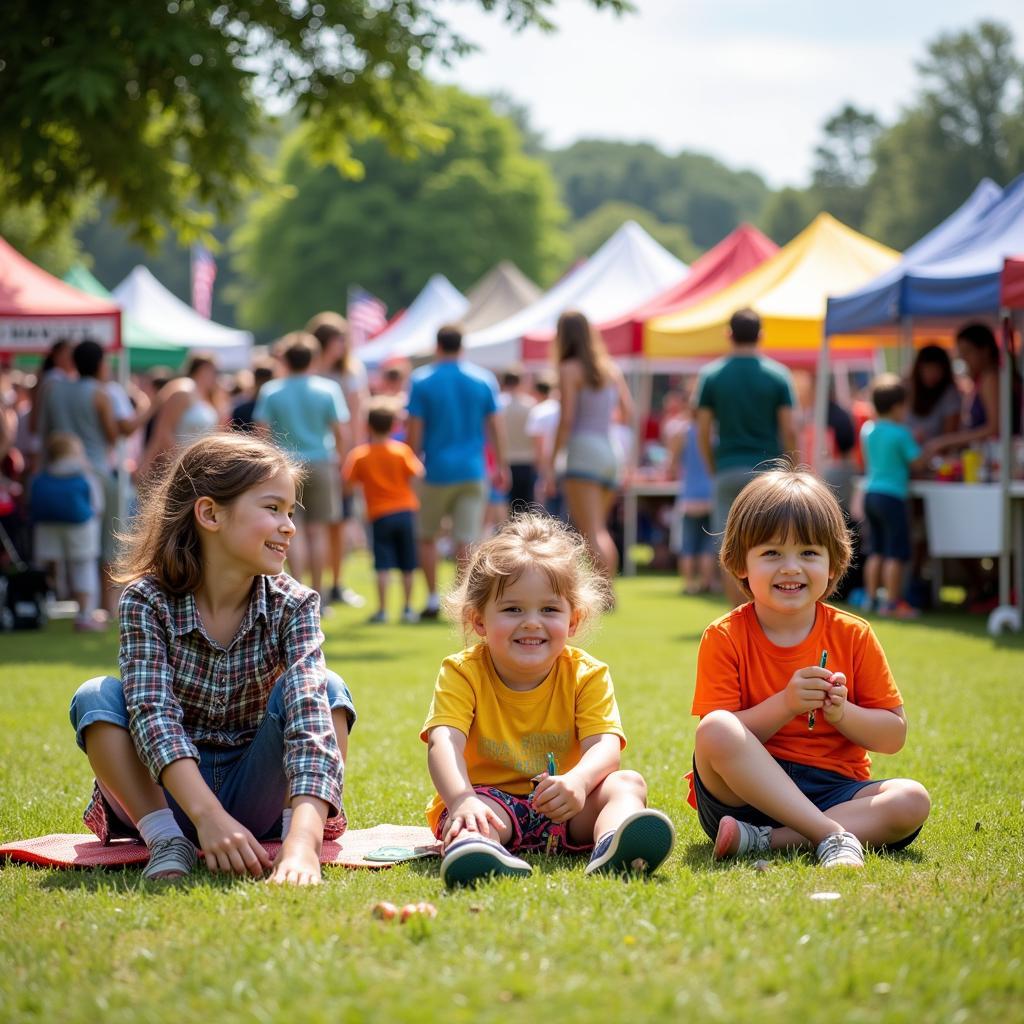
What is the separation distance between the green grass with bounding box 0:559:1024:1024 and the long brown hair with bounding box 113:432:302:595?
32.6 inches

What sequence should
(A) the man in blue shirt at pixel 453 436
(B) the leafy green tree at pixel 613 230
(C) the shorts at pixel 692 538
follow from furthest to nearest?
1. (B) the leafy green tree at pixel 613 230
2. (C) the shorts at pixel 692 538
3. (A) the man in blue shirt at pixel 453 436

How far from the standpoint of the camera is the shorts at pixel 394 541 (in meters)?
11.8

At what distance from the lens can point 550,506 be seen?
17.3 metres

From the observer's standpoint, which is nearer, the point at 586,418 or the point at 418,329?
the point at 586,418

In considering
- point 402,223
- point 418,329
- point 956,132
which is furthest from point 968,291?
point 956,132

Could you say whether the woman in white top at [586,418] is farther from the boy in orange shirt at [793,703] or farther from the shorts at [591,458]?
the boy in orange shirt at [793,703]

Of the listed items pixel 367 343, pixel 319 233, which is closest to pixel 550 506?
pixel 367 343

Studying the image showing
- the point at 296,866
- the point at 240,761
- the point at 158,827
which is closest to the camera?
the point at 296,866

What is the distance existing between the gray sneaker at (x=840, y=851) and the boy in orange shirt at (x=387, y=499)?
7.97 m

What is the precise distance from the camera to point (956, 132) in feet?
222

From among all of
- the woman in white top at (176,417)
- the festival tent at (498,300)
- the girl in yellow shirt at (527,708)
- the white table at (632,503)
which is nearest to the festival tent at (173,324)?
the festival tent at (498,300)

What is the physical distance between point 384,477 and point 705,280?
7426mm

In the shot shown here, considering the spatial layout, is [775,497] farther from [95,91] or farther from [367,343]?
[367,343]

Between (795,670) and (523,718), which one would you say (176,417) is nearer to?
(523,718)
